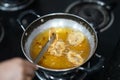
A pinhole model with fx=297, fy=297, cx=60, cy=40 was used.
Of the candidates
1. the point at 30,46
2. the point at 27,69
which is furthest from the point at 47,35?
the point at 27,69

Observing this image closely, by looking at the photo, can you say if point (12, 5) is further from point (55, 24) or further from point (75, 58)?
point (75, 58)

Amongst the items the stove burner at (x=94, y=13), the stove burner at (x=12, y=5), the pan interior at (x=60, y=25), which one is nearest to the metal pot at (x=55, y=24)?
the pan interior at (x=60, y=25)

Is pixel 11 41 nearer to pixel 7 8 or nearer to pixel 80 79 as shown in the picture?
pixel 7 8

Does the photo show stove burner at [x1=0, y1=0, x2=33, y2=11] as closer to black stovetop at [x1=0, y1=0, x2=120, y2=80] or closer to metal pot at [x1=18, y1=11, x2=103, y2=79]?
black stovetop at [x1=0, y1=0, x2=120, y2=80]

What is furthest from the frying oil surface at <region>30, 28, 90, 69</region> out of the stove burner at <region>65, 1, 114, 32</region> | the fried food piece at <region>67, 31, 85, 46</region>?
the stove burner at <region>65, 1, 114, 32</region>

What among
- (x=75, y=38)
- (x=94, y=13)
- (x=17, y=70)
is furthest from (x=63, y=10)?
(x=17, y=70)

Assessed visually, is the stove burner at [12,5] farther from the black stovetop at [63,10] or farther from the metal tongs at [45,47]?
the metal tongs at [45,47]
